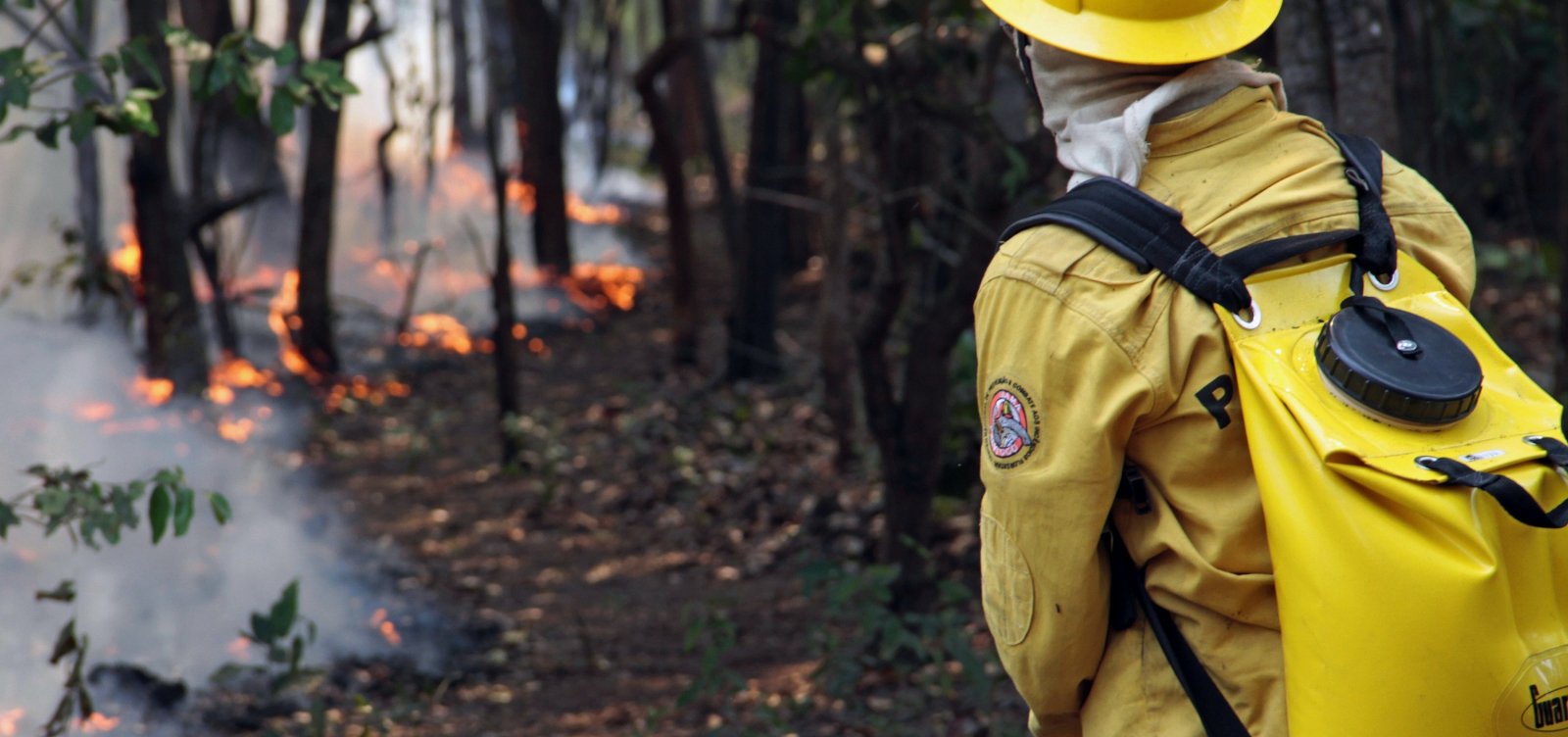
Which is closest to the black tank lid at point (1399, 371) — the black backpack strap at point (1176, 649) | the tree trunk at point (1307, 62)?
the black backpack strap at point (1176, 649)

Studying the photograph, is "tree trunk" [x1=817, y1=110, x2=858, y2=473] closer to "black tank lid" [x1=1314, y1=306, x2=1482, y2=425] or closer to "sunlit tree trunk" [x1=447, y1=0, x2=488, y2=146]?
"black tank lid" [x1=1314, y1=306, x2=1482, y2=425]

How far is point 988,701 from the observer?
412 cm

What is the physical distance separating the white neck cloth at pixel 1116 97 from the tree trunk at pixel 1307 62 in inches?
58.6

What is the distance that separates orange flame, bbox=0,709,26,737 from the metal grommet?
3787mm

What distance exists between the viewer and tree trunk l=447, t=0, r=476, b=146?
15.3 m

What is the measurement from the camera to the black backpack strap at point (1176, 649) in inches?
69.2

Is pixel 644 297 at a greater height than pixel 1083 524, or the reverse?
pixel 1083 524

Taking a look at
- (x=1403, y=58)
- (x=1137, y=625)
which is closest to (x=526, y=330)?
(x=1403, y=58)

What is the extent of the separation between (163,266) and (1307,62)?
5975mm

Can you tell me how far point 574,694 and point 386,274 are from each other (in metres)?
8.26

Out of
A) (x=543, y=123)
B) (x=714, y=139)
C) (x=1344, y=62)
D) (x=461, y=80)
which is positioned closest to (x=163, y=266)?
(x=714, y=139)

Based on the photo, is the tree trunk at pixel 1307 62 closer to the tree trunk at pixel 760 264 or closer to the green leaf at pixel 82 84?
the green leaf at pixel 82 84

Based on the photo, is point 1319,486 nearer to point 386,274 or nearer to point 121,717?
point 121,717

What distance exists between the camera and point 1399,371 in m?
1.60
